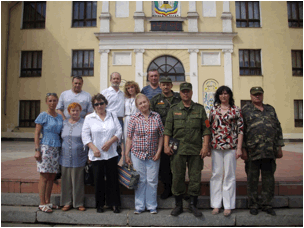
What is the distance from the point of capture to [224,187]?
3293mm

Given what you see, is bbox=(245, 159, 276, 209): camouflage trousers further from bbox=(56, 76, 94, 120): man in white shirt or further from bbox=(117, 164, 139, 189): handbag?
bbox=(56, 76, 94, 120): man in white shirt

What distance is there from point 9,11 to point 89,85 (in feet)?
25.7

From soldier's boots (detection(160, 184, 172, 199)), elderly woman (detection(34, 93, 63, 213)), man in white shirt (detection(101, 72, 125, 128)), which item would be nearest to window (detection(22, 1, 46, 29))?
man in white shirt (detection(101, 72, 125, 128))

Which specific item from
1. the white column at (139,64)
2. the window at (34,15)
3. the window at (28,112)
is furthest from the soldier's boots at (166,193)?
the window at (34,15)

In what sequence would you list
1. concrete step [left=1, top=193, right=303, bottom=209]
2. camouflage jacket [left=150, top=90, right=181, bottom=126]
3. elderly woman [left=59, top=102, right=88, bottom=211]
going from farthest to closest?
camouflage jacket [left=150, top=90, right=181, bottom=126]
concrete step [left=1, top=193, right=303, bottom=209]
elderly woman [left=59, top=102, right=88, bottom=211]

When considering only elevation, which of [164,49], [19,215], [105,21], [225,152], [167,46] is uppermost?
[105,21]

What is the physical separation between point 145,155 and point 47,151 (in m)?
1.55

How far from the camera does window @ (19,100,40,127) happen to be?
47.6 ft

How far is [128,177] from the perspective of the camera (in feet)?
11.0

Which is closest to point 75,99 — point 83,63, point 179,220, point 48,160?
point 48,160

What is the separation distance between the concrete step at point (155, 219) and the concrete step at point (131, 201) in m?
0.22

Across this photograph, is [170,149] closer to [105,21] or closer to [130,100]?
[130,100]

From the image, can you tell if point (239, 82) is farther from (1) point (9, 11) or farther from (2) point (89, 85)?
(1) point (9, 11)

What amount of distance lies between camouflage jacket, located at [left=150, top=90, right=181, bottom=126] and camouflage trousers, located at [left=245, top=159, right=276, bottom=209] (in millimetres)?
1566
